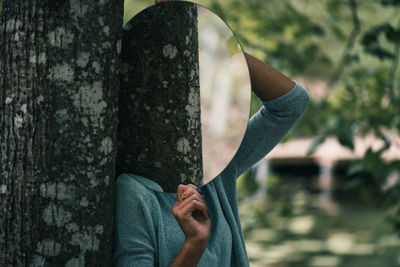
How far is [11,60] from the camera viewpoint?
38.8 inches

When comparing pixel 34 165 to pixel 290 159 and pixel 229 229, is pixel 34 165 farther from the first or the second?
pixel 290 159

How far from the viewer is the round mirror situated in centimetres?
110

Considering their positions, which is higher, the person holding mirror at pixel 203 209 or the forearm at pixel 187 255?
the person holding mirror at pixel 203 209

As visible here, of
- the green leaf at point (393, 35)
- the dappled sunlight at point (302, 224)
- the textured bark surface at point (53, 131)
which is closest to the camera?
the textured bark surface at point (53, 131)

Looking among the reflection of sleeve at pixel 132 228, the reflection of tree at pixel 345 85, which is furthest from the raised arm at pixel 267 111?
the reflection of tree at pixel 345 85

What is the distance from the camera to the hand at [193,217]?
3.37 ft

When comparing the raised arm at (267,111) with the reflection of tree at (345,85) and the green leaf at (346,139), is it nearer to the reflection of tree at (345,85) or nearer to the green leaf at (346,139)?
the green leaf at (346,139)

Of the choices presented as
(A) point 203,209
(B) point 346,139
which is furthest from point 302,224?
(A) point 203,209

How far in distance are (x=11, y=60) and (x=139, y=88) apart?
0.89 feet

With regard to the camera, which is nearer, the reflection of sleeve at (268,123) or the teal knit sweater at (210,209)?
the teal knit sweater at (210,209)

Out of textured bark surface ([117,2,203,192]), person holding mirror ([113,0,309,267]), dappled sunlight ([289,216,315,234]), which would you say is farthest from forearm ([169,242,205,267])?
dappled sunlight ([289,216,315,234])

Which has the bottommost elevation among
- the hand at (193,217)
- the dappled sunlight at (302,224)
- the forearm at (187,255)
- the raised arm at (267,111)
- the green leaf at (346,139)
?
the dappled sunlight at (302,224)

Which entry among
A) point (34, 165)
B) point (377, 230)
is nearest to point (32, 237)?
point (34, 165)

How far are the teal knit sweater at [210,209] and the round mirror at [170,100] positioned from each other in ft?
0.16
